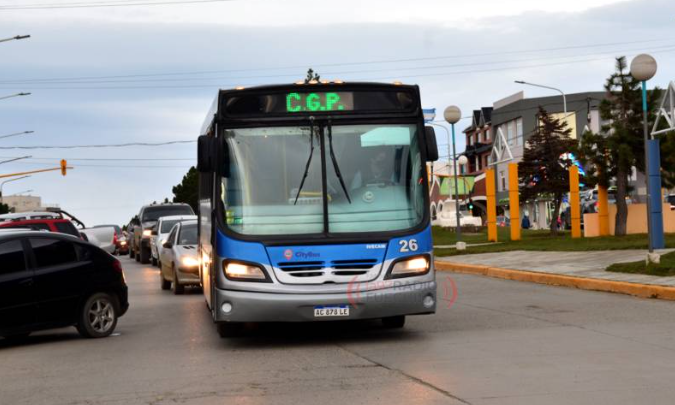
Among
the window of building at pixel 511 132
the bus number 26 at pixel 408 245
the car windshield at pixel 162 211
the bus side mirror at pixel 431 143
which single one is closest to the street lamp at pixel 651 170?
the bus side mirror at pixel 431 143

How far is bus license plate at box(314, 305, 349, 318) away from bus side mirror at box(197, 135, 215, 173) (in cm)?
199

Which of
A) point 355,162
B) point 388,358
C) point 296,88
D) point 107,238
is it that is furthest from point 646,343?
point 107,238

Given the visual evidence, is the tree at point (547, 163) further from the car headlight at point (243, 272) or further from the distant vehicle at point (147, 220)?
the car headlight at point (243, 272)

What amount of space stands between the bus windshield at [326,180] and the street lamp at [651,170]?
347 inches

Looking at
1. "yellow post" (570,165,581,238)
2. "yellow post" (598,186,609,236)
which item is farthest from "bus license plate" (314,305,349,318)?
"yellow post" (570,165,581,238)

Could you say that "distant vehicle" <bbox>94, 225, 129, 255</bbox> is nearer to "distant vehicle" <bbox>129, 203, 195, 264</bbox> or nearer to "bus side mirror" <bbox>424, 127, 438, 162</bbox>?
"distant vehicle" <bbox>129, 203, 195, 264</bbox>

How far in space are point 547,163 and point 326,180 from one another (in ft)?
102

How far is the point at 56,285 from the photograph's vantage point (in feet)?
43.0

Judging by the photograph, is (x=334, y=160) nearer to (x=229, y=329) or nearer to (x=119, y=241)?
(x=229, y=329)

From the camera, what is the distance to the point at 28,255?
42.7ft

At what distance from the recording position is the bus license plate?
11180 mm

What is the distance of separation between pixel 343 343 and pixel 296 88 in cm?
305

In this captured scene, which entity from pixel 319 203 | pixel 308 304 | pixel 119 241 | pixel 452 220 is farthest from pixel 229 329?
pixel 452 220

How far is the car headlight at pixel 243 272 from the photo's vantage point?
11.2 metres
